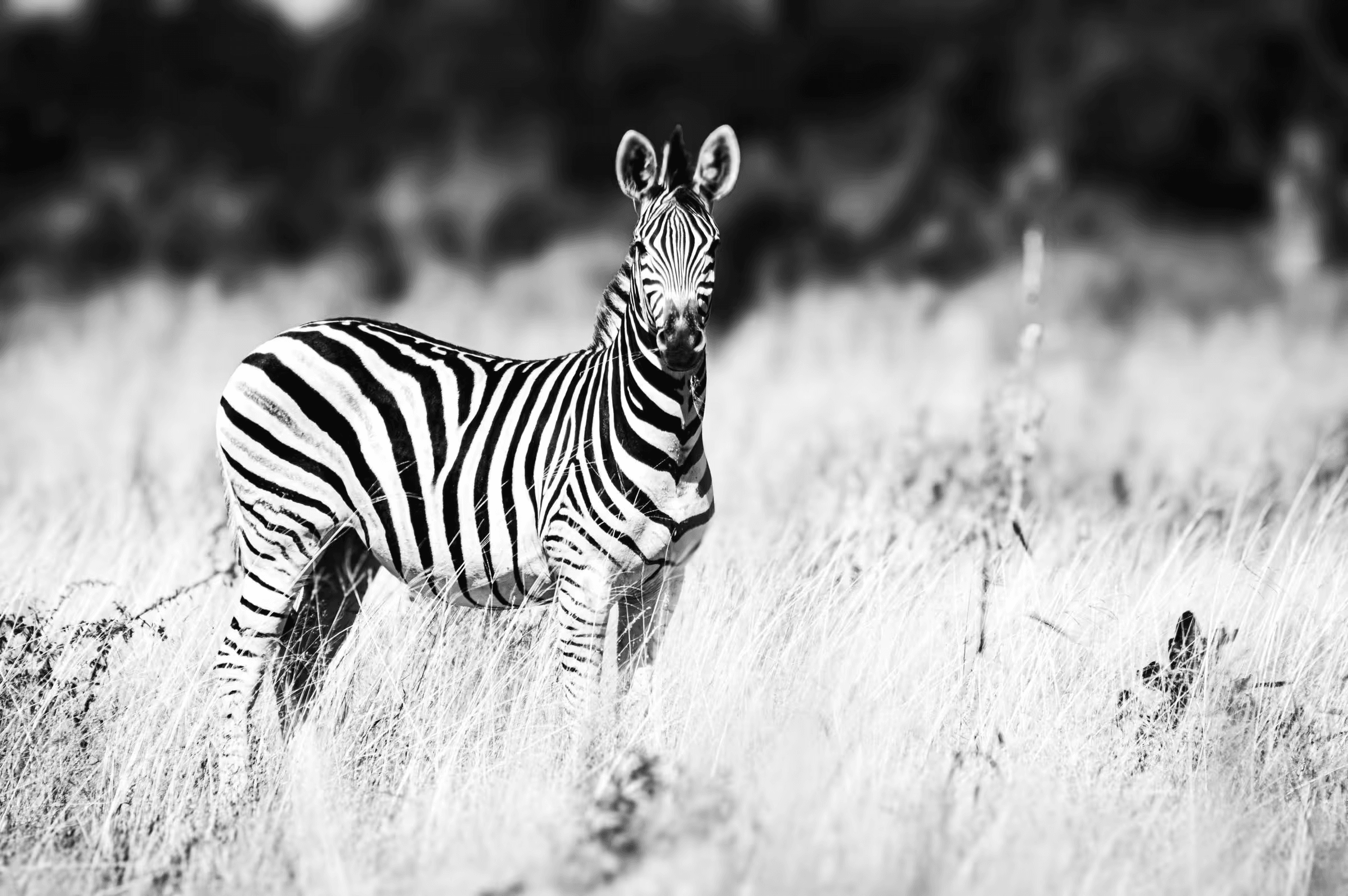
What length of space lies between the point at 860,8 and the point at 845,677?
17.4 m

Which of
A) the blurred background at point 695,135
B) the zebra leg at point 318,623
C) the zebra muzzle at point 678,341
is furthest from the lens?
the blurred background at point 695,135

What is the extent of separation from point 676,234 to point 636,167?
0.50 meters

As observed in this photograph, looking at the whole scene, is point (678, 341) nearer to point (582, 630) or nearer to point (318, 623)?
point (582, 630)

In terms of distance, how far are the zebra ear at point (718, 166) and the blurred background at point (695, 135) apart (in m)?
12.0

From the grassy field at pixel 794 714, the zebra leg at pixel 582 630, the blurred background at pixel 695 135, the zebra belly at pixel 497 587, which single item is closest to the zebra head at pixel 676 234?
the zebra leg at pixel 582 630

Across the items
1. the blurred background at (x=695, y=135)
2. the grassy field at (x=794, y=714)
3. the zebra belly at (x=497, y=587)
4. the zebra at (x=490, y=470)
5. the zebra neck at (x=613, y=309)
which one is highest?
the blurred background at (x=695, y=135)

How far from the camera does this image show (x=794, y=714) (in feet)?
10.6

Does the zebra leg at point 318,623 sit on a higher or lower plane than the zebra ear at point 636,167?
lower

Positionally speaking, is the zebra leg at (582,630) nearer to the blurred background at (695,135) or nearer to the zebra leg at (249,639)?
the zebra leg at (249,639)

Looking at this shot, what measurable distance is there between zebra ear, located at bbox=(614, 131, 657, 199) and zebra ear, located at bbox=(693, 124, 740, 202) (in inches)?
5.8

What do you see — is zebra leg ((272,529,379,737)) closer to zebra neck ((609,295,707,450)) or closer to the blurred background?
zebra neck ((609,295,707,450))

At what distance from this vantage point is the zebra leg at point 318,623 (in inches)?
166

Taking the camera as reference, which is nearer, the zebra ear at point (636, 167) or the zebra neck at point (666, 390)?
the zebra neck at point (666, 390)

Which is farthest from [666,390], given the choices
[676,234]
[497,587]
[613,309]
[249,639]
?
[249,639]
